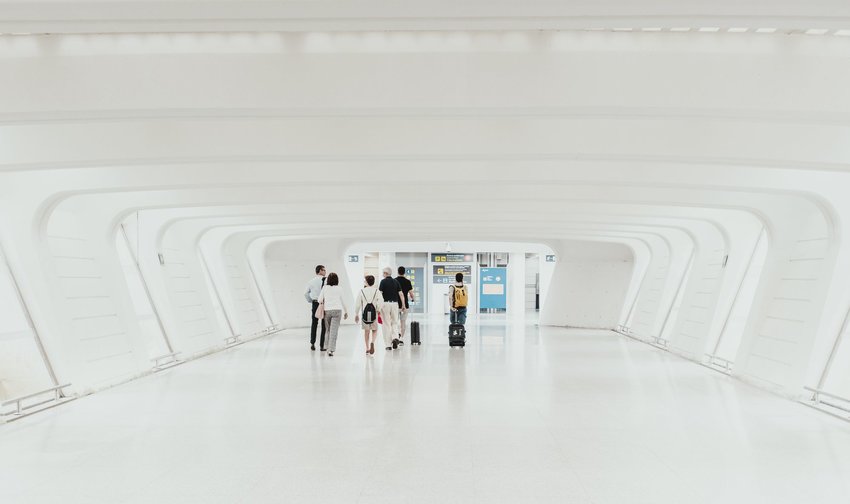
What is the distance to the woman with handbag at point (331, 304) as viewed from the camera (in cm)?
1340

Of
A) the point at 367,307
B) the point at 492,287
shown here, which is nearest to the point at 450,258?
the point at 492,287

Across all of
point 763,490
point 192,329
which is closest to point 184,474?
point 763,490

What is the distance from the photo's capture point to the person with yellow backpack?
53.6 ft

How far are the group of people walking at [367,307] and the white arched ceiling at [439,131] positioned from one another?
5.22ft

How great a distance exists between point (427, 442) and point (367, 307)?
7578 millimetres

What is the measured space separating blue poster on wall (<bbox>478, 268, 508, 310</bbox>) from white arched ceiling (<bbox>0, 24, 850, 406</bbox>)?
17.2 m

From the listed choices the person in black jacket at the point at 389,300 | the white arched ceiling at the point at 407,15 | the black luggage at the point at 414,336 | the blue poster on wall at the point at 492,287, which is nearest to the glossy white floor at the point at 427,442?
the white arched ceiling at the point at 407,15

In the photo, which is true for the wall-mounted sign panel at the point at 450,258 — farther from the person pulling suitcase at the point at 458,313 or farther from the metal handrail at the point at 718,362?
the metal handrail at the point at 718,362

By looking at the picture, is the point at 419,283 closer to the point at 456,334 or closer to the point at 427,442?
the point at 456,334

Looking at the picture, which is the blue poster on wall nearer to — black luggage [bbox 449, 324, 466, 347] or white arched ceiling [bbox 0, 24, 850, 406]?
black luggage [bbox 449, 324, 466, 347]

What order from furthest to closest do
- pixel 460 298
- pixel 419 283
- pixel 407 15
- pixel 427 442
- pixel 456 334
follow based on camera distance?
pixel 419 283, pixel 460 298, pixel 456 334, pixel 427 442, pixel 407 15

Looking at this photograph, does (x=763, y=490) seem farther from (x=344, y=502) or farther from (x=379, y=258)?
(x=379, y=258)

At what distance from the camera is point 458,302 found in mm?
16438

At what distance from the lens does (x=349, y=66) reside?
5.77m
